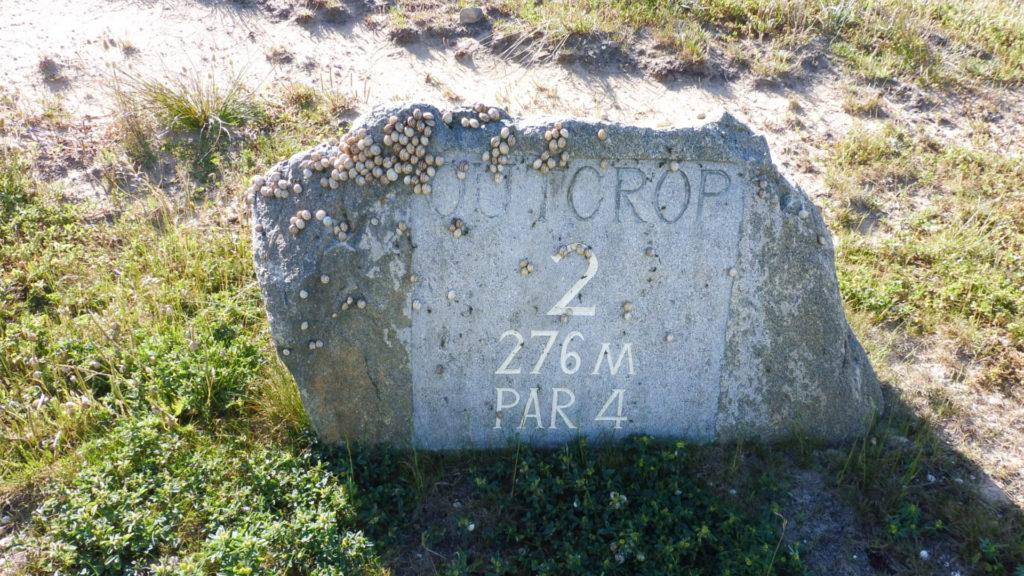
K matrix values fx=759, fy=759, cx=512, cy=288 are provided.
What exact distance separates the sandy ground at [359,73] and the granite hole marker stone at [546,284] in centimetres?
260

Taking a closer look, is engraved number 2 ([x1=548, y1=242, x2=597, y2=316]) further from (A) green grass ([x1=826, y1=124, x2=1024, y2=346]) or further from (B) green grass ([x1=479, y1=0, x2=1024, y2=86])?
(B) green grass ([x1=479, y1=0, x2=1024, y2=86])

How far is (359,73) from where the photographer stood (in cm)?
672

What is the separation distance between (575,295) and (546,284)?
15 cm

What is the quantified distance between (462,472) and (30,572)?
1.87m

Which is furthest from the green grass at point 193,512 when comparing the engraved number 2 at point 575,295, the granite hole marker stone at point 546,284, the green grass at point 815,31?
the green grass at point 815,31

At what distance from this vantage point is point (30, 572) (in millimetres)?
3174

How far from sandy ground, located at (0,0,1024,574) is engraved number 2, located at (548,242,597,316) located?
10.0 feet

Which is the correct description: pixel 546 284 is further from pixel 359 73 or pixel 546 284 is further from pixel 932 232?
pixel 359 73

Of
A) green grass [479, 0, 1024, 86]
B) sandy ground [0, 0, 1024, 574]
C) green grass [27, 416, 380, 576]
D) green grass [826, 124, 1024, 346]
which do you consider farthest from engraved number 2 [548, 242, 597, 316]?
green grass [479, 0, 1024, 86]

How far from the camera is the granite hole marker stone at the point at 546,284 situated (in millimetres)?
3412

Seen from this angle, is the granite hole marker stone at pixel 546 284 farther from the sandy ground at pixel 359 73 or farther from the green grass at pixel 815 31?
the green grass at pixel 815 31

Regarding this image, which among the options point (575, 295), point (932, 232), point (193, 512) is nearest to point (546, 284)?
point (575, 295)

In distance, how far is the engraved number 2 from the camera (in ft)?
11.6

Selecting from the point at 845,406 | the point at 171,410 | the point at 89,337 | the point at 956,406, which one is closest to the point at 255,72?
the point at 89,337
